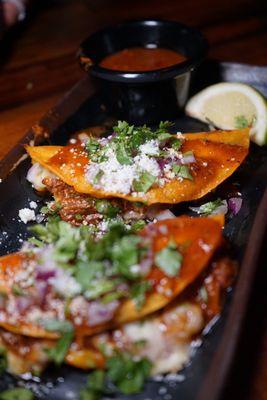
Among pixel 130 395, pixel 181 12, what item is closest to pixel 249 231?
pixel 130 395

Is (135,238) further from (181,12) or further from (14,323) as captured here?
(181,12)

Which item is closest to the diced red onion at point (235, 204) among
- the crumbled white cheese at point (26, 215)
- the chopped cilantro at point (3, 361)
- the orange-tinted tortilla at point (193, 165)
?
the orange-tinted tortilla at point (193, 165)

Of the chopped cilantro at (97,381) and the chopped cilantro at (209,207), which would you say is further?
the chopped cilantro at (209,207)

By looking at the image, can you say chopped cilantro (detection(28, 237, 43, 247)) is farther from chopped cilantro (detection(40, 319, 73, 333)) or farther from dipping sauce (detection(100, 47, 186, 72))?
dipping sauce (detection(100, 47, 186, 72))

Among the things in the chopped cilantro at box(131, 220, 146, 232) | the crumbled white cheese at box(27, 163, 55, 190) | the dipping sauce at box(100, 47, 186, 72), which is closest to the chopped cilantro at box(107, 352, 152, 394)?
the chopped cilantro at box(131, 220, 146, 232)

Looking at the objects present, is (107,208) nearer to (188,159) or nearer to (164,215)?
(164,215)

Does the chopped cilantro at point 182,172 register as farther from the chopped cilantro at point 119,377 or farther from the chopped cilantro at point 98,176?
the chopped cilantro at point 119,377
